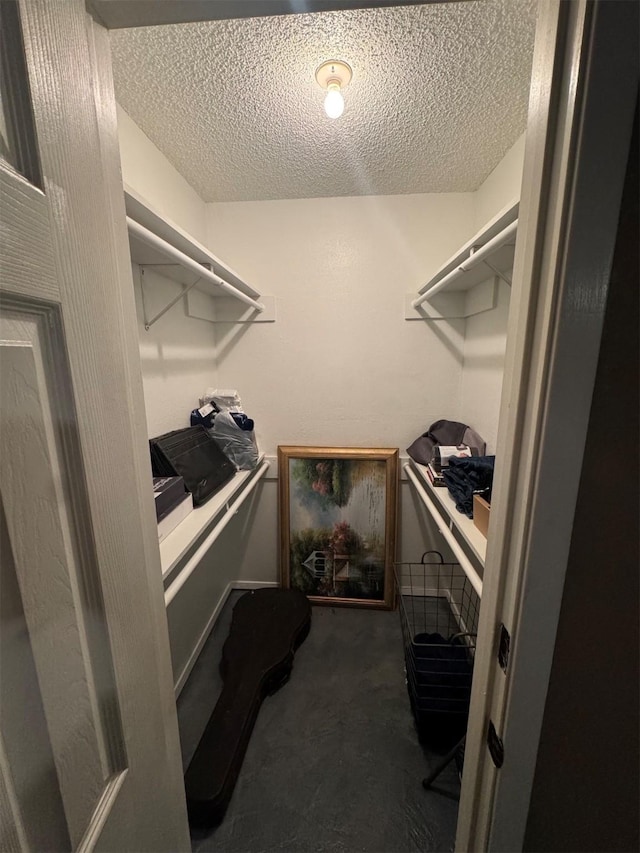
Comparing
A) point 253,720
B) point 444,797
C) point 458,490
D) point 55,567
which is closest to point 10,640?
point 55,567

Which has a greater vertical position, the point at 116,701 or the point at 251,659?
the point at 116,701

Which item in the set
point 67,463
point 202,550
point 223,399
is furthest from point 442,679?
→ point 223,399

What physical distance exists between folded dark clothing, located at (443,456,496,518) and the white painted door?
3.43ft

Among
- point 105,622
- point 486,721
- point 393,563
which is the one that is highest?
point 105,622

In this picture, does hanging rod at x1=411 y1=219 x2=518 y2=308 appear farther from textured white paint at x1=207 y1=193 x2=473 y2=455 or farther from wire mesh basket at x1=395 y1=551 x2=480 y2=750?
wire mesh basket at x1=395 y1=551 x2=480 y2=750

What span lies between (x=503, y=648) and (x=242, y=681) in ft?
4.20

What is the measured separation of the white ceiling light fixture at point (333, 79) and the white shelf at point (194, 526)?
1.42 meters

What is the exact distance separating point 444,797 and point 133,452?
1.54m

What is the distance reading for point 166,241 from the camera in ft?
3.51

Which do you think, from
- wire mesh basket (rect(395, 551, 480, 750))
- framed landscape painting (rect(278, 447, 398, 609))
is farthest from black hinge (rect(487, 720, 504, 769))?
framed landscape painting (rect(278, 447, 398, 609))

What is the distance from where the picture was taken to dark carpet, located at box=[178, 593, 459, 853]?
100cm

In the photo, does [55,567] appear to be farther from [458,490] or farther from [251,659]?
[251,659]

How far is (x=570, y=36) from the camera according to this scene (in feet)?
1.24

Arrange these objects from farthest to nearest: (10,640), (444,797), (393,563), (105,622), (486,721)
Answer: (393,563) → (444,797) → (486,721) → (105,622) → (10,640)
